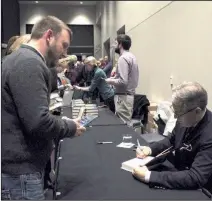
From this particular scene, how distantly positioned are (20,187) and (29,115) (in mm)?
306

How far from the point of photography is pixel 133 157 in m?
1.69

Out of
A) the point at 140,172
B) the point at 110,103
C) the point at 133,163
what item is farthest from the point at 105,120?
the point at 140,172

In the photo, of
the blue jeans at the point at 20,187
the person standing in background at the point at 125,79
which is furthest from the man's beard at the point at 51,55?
the person standing in background at the point at 125,79

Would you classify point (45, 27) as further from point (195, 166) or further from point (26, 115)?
point (195, 166)

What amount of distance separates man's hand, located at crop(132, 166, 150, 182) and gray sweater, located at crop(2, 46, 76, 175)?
38 cm

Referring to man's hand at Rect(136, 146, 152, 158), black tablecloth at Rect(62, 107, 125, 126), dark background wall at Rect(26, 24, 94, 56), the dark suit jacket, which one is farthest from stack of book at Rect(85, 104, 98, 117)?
dark background wall at Rect(26, 24, 94, 56)

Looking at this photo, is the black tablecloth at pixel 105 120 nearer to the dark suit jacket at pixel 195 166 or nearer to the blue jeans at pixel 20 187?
the dark suit jacket at pixel 195 166

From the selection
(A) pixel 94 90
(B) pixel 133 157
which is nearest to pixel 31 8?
(A) pixel 94 90

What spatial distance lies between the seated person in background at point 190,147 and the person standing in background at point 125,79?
197 centimetres

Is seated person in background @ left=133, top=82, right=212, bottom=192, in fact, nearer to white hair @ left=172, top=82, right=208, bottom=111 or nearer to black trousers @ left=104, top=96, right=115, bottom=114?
white hair @ left=172, top=82, right=208, bottom=111

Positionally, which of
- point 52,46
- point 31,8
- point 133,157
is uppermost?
point 31,8

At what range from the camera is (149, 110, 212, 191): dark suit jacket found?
1.28m

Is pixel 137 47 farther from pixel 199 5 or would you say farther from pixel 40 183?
pixel 40 183

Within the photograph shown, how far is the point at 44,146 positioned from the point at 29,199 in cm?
21
